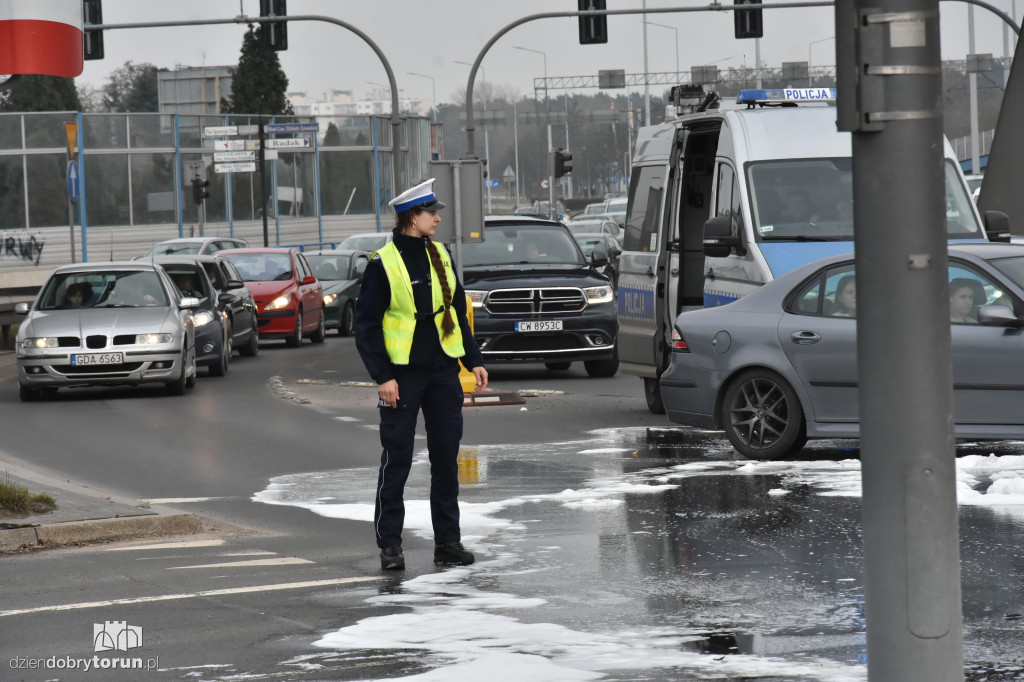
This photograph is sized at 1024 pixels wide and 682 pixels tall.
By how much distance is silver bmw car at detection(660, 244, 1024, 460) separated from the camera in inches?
399

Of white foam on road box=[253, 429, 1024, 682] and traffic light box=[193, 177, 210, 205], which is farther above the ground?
traffic light box=[193, 177, 210, 205]

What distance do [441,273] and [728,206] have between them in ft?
20.7

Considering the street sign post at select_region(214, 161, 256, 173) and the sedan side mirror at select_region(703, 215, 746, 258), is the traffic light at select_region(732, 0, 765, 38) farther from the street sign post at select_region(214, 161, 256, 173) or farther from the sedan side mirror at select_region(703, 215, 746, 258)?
the sedan side mirror at select_region(703, 215, 746, 258)

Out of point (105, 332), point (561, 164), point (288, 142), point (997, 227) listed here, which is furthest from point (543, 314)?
point (561, 164)

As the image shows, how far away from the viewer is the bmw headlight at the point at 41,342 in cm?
1744

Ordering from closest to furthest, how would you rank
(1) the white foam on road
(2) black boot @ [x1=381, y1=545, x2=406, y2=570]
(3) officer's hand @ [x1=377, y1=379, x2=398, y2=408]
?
(1) the white foam on road < (2) black boot @ [x1=381, y1=545, x2=406, y2=570] < (3) officer's hand @ [x1=377, y1=379, x2=398, y2=408]

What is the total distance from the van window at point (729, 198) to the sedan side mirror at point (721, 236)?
6.0 inches

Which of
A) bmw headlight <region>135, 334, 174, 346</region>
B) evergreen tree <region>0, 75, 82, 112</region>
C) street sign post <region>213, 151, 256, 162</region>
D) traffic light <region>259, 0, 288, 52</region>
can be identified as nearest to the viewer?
bmw headlight <region>135, 334, 174, 346</region>

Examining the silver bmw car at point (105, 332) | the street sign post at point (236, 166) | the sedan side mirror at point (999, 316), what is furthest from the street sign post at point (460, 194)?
the street sign post at point (236, 166)

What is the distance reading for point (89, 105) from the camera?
429 feet

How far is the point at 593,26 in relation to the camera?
1203 inches

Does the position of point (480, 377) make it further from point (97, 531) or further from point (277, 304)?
point (277, 304)

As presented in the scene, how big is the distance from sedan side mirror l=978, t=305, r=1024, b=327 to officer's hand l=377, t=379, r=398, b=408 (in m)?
4.50

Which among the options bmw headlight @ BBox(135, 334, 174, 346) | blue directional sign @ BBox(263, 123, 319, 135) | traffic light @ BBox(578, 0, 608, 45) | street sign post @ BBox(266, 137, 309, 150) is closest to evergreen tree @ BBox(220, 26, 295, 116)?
street sign post @ BBox(266, 137, 309, 150)
